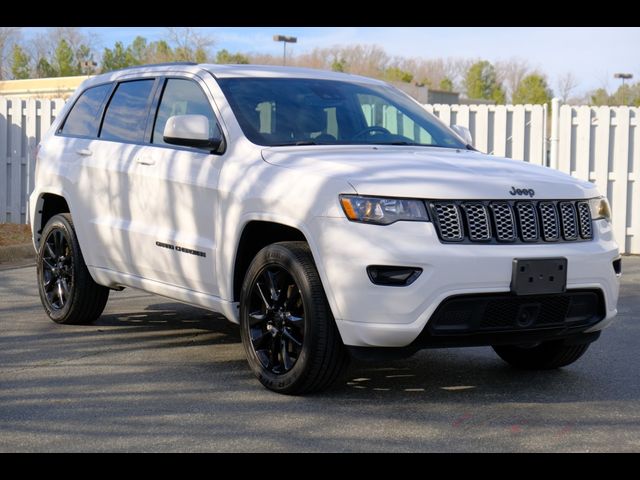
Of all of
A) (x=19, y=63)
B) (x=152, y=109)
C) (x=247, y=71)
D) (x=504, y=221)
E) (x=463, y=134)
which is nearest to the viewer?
(x=504, y=221)

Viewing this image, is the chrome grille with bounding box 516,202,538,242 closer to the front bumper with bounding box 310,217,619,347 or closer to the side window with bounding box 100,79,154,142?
the front bumper with bounding box 310,217,619,347

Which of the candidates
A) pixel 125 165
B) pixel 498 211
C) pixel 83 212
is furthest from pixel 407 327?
pixel 83 212

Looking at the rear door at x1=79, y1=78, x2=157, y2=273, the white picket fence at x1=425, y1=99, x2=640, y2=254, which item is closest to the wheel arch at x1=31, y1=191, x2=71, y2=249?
the rear door at x1=79, y1=78, x2=157, y2=273

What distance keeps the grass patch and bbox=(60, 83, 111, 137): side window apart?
5491mm

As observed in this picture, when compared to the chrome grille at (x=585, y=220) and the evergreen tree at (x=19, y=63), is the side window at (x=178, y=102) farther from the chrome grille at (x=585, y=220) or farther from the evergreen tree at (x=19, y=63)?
the evergreen tree at (x=19, y=63)

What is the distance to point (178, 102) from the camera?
6.88 meters

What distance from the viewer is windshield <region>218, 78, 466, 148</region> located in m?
6.30

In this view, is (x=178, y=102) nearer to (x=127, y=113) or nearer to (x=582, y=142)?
(x=127, y=113)

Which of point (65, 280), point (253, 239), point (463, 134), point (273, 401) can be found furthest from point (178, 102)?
point (273, 401)

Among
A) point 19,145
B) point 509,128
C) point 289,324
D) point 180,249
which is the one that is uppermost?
point 509,128

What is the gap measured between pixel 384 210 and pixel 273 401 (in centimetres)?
120
